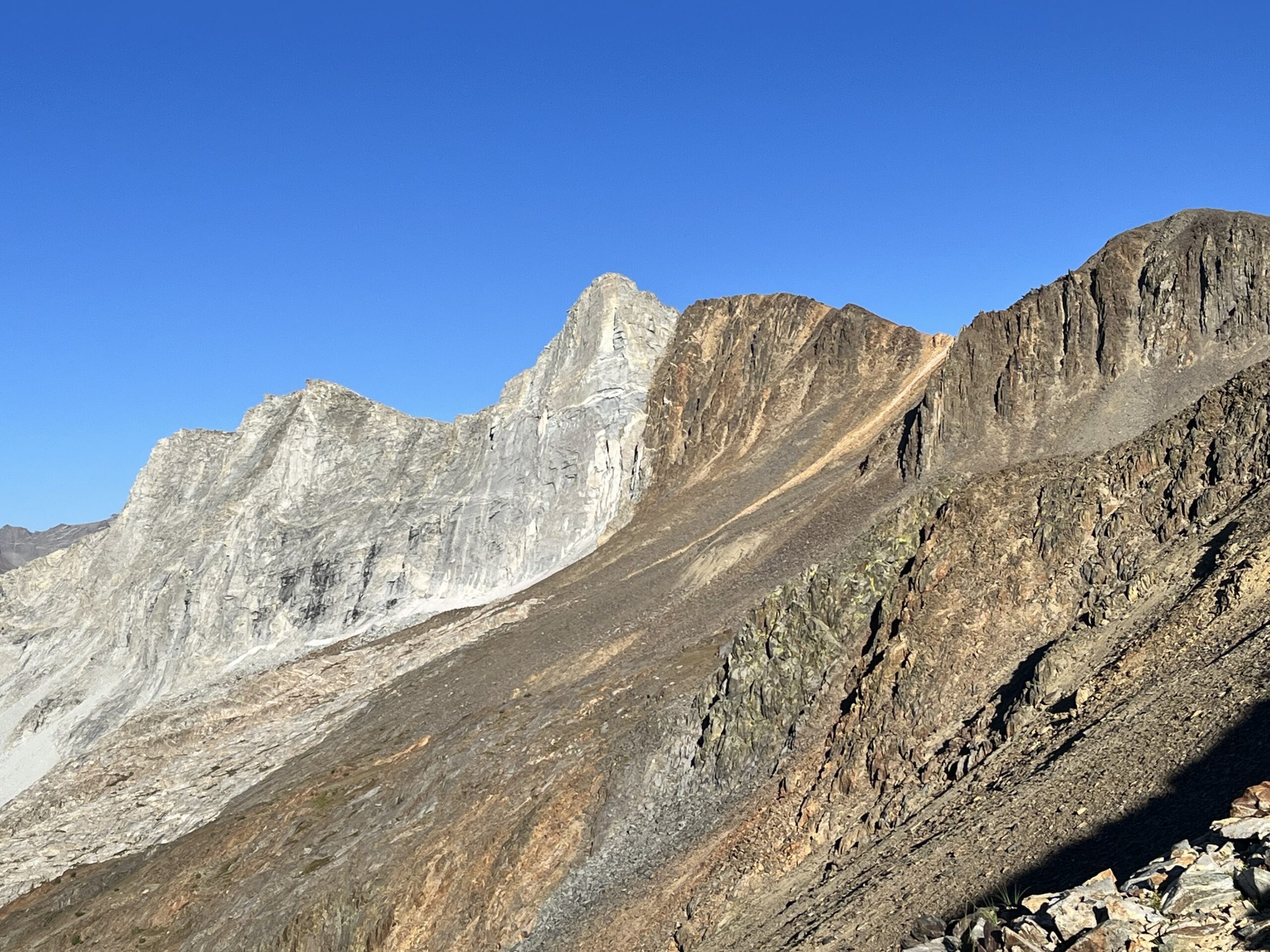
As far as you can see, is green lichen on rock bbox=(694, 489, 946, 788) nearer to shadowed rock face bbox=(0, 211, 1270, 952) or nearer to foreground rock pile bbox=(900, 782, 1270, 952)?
shadowed rock face bbox=(0, 211, 1270, 952)

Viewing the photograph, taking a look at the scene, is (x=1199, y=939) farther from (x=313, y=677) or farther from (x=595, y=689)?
(x=313, y=677)

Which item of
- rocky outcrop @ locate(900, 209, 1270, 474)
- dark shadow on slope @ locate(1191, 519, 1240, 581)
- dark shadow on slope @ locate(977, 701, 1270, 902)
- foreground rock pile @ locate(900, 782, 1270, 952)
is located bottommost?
dark shadow on slope @ locate(977, 701, 1270, 902)

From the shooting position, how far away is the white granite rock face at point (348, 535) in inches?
2494

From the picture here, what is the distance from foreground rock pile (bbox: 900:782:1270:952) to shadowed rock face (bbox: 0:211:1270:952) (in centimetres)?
215

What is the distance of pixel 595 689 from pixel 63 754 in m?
42.4

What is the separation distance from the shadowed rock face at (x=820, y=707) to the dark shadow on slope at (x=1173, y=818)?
0.05 m

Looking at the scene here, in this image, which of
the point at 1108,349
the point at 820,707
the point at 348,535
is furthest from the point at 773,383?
the point at 820,707

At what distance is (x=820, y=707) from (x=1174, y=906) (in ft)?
44.2

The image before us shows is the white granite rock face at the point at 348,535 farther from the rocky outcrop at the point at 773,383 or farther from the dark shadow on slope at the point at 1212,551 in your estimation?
the dark shadow on slope at the point at 1212,551

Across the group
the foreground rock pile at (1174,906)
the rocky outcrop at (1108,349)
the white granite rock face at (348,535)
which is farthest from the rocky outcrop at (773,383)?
the foreground rock pile at (1174,906)

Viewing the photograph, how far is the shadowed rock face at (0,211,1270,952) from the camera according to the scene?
1548 centimetres

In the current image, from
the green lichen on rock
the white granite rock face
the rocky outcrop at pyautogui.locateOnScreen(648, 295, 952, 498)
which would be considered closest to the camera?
the green lichen on rock

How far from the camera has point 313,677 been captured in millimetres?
51062

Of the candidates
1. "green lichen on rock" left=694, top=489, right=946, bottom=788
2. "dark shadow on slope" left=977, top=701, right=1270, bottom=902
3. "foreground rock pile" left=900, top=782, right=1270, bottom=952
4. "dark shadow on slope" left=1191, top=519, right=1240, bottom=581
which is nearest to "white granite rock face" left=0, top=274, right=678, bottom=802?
"green lichen on rock" left=694, top=489, right=946, bottom=788
